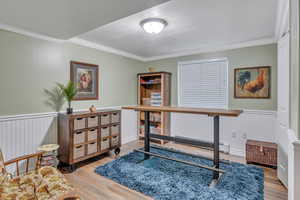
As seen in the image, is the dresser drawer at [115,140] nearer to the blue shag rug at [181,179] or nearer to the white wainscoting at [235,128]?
the blue shag rug at [181,179]

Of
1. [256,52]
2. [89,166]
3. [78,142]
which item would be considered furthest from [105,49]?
[256,52]

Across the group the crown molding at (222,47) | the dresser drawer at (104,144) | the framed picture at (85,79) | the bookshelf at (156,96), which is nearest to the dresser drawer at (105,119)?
the dresser drawer at (104,144)

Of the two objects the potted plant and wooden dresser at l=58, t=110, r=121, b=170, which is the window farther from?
the potted plant

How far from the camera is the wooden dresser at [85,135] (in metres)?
2.64

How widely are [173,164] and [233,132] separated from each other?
5.01ft

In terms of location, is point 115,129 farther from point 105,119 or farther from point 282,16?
point 282,16

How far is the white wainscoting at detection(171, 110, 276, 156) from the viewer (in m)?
3.10

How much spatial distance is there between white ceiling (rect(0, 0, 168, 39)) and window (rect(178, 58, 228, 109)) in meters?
2.41

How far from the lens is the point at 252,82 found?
126 inches

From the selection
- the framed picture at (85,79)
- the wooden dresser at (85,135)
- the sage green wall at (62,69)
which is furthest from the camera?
the framed picture at (85,79)

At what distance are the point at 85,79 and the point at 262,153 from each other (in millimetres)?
3579

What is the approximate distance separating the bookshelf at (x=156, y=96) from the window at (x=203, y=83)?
0.36 m

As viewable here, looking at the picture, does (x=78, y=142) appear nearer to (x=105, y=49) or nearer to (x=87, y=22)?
(x=87, y=22)

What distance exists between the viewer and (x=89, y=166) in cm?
286
